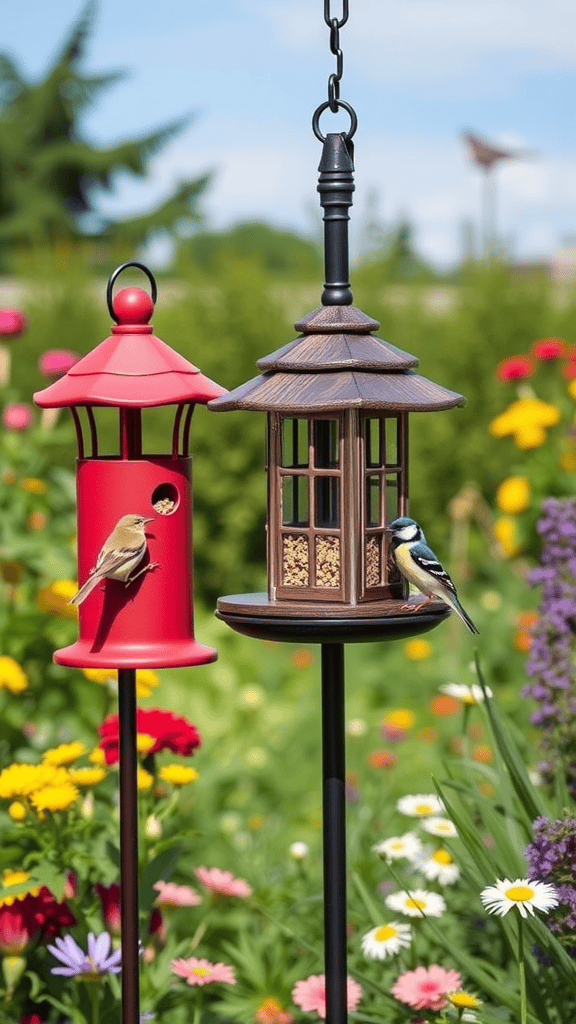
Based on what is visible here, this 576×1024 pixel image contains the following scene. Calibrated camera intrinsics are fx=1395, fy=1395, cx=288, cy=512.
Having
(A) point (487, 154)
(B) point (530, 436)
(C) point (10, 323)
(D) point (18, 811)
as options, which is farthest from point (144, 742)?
(A) point (487, 154)

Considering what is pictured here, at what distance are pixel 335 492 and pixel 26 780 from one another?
35.5 inches

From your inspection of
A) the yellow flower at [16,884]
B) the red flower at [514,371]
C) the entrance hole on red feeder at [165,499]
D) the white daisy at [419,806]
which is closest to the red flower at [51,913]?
the yellow flower at [16,884]

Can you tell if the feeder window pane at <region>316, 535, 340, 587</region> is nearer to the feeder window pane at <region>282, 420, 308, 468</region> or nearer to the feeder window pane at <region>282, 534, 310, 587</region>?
the feeder window pane at <region>282, 534, 310, 587</region>

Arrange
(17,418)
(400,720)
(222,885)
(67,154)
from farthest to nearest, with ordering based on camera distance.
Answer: (67,154), (400,720), (17,418), (222,885)

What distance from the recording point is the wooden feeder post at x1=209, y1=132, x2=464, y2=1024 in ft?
7.68

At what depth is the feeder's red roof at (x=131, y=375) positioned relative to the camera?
2.42 meters

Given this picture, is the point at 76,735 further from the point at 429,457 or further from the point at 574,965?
the point at 429,457

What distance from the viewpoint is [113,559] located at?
239 centimetres

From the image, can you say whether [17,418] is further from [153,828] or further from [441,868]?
[441,868]

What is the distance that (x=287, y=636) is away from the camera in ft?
7.74

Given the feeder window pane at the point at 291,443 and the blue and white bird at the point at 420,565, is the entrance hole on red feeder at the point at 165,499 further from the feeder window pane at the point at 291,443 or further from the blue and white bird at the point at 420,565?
the blue and white bird at the point at 420,565

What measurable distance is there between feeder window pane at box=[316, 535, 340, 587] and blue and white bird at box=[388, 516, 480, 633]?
0.10 metres

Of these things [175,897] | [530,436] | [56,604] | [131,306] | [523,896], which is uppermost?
[131,306]

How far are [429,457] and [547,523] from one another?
5.39 meters
